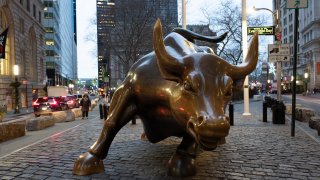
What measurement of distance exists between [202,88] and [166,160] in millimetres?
2857

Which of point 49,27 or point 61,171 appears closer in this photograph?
point 61,171

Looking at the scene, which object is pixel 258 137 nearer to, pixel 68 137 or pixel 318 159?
pixel 318 159

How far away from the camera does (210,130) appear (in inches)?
157

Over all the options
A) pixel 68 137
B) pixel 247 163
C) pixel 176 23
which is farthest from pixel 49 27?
pixel 247 163

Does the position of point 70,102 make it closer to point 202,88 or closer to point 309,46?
point 202,88

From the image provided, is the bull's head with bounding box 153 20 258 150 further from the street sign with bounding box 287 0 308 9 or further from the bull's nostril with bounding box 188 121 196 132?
the street sign with bounding box 287 0 308 9

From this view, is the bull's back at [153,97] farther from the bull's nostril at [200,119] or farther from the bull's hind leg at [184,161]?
the bull's nostril at [200,119]

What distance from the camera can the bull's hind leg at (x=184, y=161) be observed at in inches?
224

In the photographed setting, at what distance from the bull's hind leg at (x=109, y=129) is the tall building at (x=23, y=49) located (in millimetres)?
27819

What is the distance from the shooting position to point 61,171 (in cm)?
623

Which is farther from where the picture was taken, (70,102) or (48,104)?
(70,102)

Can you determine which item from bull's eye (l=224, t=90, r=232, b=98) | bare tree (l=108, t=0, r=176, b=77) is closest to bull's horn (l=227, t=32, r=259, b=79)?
bull's eye (l=224, t=90, r=232, b=98)

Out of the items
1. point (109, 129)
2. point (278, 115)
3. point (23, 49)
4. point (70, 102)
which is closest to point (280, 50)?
point (278, 115)

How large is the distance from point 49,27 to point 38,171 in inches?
3302
